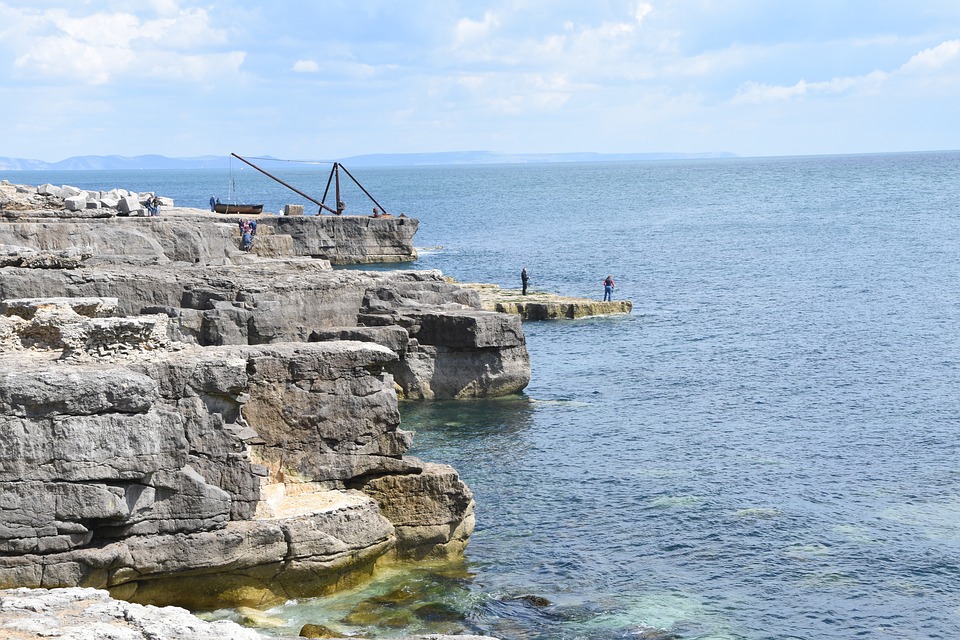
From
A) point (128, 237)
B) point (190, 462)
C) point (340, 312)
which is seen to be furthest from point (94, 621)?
point (128, 237)

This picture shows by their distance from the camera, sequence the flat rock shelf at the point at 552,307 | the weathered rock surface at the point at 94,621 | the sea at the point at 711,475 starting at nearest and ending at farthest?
1. the weathered rock surface at the point at 94,621
2. the sea at the point at 711,475
3. the flat rock shelf at the point at 552,307

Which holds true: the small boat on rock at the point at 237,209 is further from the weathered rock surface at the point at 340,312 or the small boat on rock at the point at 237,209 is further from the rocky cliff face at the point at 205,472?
the rocky cliff face at the point at 205,472

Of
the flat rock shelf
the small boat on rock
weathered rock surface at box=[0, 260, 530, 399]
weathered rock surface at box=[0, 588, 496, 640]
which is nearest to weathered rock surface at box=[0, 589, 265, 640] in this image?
weathered rock surface at box=[0, 588, 496, 640]

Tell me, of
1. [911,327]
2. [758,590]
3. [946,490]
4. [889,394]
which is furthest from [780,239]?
[758,590]

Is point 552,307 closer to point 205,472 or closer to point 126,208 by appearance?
point 126,208

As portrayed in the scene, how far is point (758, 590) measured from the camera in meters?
19.4

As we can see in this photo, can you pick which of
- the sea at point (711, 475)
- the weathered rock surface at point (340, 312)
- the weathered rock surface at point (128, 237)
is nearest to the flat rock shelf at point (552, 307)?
the sea at point (711, 475)

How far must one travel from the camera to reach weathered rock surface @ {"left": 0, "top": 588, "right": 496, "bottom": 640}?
41.1ft

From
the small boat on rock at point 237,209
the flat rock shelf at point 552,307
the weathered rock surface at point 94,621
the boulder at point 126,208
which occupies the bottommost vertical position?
the flat rock shelf at point 552,307

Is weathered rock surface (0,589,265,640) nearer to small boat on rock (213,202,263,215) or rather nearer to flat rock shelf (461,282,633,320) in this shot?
flat rock shelf (461,282,633,320)

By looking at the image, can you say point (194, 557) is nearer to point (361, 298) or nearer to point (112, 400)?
point (112, 400)

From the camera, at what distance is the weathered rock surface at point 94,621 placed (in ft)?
41.1

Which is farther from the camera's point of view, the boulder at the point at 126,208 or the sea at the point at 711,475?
the boulder at the point at 126,208

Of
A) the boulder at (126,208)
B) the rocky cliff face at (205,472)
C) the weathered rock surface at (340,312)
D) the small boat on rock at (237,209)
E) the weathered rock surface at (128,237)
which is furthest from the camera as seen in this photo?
the small boat on rock at (237,209)
